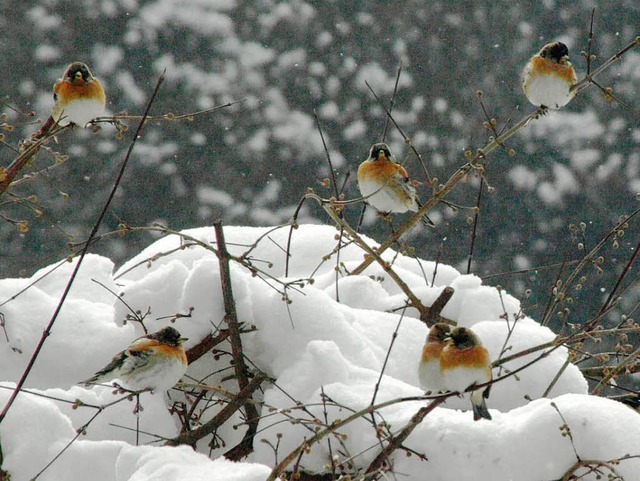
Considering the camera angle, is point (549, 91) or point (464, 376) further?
point (549, 91)

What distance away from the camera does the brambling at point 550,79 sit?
2.86m

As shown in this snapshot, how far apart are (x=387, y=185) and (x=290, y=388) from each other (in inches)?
52.8

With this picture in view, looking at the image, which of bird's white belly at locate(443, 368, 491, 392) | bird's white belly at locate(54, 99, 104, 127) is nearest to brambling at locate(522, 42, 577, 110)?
bird's white belly at locate(443, 368, 491, 392)

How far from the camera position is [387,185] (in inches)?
134

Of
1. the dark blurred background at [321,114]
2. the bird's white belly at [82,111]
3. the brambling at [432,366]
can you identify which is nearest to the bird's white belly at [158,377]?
the brambling at [432,366]

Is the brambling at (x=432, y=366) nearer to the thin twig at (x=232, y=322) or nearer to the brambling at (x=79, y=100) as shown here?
the thin twig at (x=232, y=322)

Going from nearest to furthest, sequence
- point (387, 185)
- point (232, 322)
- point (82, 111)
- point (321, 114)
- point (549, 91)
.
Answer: point (232, 322)
point (82, 111)
point (549, 91)
point (387, 185)
point (321, 114)

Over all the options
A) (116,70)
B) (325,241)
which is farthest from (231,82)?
(325,241)

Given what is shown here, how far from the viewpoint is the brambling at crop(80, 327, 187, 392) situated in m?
2.12

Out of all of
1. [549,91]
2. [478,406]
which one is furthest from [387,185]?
[478,406]

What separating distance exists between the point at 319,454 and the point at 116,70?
18688mm

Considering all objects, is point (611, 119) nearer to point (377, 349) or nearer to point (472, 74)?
point (472, 74)

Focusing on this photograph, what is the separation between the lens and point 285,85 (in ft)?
69.1

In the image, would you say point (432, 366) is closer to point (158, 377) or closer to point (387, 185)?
point (158, 377)
